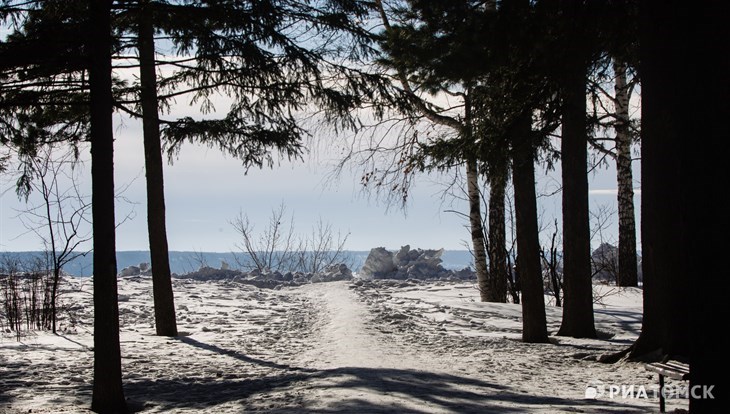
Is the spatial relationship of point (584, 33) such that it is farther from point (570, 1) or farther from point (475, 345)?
point (475, 345)

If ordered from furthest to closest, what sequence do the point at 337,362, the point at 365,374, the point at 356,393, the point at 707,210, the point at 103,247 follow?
1. the point at 337,362
2. the point at 365,374
3. the point at 103,247
4. the point at 356,393
5. the point at 707,210

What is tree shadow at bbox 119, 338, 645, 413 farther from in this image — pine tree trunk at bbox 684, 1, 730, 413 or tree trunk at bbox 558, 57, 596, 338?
tree trunk at bbox 558, 57, 596, 338

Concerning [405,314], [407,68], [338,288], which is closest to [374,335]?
[405,314]

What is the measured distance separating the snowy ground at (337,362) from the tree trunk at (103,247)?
31cm

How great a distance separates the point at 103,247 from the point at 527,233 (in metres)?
6.05

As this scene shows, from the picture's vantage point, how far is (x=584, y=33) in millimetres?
8422

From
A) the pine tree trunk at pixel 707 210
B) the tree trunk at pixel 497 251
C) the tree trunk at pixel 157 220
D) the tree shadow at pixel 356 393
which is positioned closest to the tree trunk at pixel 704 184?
the pine tree trunk at pixel 707 210

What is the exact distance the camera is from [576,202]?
9.78 meters

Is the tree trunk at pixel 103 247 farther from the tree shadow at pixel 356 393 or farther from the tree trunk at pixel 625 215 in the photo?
the tree trunk at pixel 625 215

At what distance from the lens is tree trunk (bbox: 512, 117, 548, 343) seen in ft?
31.4

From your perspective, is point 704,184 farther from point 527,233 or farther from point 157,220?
point 157,220

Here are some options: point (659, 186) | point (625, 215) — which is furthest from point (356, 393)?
point (625, 215)

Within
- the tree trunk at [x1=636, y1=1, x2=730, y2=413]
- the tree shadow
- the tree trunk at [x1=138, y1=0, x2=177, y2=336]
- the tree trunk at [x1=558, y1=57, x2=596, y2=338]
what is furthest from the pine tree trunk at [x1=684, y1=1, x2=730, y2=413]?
the tree trunk at [x1=138, y1=0, x2=177, y2=336]

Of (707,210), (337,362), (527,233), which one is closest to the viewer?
(707,210)
